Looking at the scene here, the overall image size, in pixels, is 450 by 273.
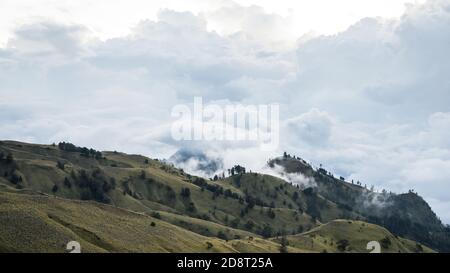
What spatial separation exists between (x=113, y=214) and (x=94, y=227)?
77.9 feet

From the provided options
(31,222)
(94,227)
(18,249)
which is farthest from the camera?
(94,227)

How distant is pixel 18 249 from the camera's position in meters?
117

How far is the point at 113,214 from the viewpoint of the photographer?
177 m
